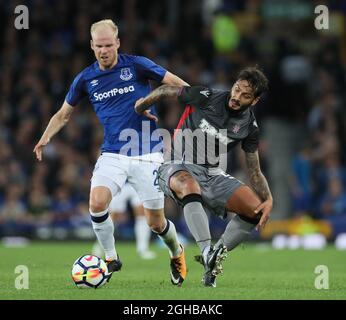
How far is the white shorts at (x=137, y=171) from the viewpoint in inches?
409

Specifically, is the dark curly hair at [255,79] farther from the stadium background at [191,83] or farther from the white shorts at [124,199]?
the stadium background at [191,83]

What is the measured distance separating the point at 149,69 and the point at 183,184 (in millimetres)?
1484

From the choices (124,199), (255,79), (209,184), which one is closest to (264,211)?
(209,184)

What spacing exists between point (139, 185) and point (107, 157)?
0.43 meters

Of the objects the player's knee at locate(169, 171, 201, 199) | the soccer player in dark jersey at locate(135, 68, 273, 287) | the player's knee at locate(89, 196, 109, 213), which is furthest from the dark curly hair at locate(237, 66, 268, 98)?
the player's knee at locate(89, 196, 109, 213)

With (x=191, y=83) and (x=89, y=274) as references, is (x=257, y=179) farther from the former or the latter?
(x=191, y=83)

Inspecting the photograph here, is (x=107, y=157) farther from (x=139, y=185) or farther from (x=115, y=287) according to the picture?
(x=115, y=287)

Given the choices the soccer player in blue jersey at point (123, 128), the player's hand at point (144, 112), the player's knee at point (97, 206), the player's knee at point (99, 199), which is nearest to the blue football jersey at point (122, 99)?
the soccer player in blue jersey at point (123, 128)

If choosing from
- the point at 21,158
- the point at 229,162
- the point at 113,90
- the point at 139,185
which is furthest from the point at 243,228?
the point at 21,158

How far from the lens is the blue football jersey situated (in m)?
10.5

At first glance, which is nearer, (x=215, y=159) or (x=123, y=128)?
(x=215, y=159)

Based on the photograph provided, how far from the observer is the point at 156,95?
9906mm

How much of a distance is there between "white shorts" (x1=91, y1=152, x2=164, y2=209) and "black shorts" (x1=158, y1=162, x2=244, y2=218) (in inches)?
16.5

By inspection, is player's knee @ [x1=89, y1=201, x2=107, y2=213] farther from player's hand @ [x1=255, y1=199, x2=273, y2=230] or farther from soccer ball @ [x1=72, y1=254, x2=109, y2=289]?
player's hand @ [x1=255, y1=199, x2=273, y2=230]
